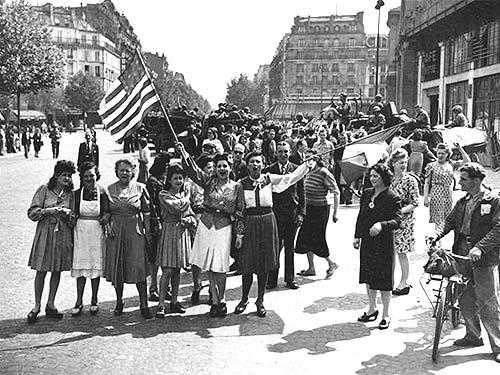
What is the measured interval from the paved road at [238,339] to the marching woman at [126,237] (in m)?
0.47

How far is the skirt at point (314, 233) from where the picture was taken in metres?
9.49

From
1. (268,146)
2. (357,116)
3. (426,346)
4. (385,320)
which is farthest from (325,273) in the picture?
(357,116)

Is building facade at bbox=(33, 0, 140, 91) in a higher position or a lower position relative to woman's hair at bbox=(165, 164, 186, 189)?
higher

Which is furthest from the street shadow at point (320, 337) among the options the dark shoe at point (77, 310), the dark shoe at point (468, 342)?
the dark shoe at point (77, 310)

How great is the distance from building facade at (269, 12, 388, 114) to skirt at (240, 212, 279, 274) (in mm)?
108807

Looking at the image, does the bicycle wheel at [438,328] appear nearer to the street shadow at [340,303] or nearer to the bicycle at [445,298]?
the bicycle at [445,298]

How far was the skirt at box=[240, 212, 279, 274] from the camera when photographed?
7699 millimetres

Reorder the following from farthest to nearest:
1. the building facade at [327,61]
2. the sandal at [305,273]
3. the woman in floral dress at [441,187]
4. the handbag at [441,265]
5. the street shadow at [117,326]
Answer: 1. the building facade at [327,61]
2. the woman in floral dress at [441,187]
3. the sandal at [305,273]
4. the street shadow at [117,326]
5. the handbag at [441,265]

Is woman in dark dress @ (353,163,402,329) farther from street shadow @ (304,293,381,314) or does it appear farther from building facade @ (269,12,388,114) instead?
building facade @ (269,12,388,114)

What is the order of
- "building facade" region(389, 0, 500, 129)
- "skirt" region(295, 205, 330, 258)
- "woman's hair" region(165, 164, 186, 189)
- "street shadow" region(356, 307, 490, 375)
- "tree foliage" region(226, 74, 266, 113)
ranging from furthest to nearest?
1. "tree foliage" region(226, 74, 266, 113)
2. "building facade" region(389, 0, 500, 129)
3. "skirt" region(295, 205, 330, 258)
4. "woman's hair" region(165, 164, 186, 189)
5. "street shadow" region(356, 307, 490, 375)

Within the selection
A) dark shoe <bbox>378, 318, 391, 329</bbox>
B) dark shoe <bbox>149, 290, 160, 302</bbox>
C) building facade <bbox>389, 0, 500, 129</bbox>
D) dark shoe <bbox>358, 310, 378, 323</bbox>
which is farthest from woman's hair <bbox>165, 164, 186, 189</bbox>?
building facade <bbox>389, 0, 500, 129</bbox>

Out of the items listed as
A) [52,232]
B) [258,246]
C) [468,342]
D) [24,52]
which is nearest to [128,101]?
[52,232]

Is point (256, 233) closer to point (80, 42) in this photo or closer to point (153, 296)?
point (153, 296)

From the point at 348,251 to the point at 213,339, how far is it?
513 centimetres
